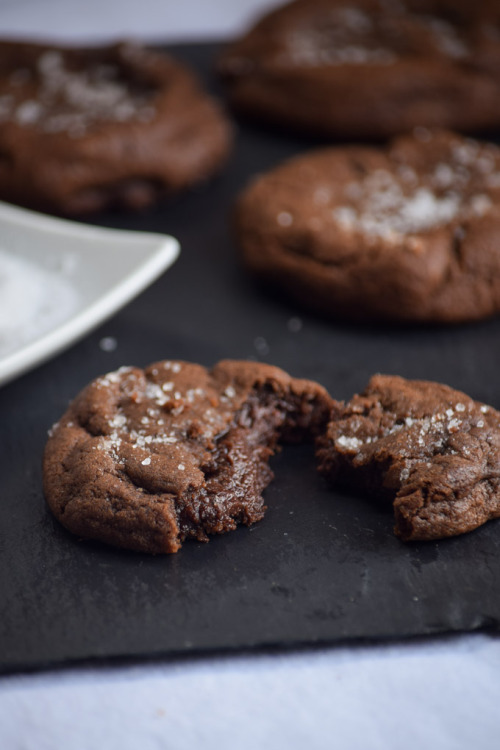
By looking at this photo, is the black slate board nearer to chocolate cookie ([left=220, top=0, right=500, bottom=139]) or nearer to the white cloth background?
the white cloth background

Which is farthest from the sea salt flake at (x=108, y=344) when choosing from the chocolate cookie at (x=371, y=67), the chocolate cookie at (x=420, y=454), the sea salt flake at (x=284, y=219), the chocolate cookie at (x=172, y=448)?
the chocolate cookie at (x=371, y=67)

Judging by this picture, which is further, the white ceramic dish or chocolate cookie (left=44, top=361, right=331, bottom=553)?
the white ceramic dish

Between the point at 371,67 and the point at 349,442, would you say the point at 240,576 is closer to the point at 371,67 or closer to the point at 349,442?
the point at 349,442

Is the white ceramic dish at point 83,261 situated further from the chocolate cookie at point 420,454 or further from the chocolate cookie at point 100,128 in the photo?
the chocolate cookie at point 420,454

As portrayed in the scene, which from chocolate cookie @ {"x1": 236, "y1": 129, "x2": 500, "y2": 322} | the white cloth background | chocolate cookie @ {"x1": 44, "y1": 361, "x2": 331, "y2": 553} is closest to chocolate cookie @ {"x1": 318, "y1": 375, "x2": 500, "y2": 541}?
chocolate cookie @ {"x1": 44, "y1": 361, "x2": 331, "y2": 553}

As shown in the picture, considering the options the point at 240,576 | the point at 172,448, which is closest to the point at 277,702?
the point at 240,576

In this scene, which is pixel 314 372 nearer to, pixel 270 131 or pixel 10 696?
pixel 10 696

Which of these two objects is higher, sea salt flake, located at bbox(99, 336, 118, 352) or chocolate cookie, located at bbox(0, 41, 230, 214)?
chocolate cookie, located at bbox(0, 41, 230, 214)

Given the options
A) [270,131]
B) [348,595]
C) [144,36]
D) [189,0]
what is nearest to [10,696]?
[348,595]
